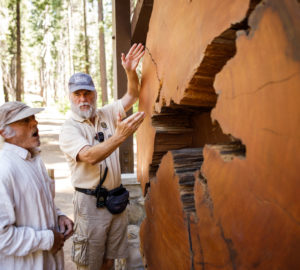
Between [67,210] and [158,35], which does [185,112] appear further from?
[67,210]

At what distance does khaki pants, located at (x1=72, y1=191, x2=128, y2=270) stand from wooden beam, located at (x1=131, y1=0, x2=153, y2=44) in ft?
4.98

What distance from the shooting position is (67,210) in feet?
17.4

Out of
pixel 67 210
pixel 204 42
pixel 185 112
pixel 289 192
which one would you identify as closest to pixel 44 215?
pixel 185 112

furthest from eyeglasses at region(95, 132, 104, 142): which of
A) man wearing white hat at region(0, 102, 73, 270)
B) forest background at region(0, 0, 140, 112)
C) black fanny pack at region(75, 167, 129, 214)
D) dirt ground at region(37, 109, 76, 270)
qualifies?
forest background at region(0, 0, 140, 112)

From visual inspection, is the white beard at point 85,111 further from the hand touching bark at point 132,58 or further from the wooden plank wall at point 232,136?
the wooden plank wall at point 232,136

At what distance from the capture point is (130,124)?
167 cm

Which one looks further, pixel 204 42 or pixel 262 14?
pixel 204 42

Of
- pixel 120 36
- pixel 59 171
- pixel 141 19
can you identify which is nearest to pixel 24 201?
pixel 141 19

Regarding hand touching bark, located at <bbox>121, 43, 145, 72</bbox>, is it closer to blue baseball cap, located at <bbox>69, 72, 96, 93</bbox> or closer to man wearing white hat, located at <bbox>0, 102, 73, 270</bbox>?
blue baseball cap, located at <bbox>69, 72, 96, 93</bbox>

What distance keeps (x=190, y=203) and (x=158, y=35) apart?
785 mm

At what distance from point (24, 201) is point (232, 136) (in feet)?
4.48

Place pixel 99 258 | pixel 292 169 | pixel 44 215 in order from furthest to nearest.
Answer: pixel 99 258 → pixel 44 215 → pixel 292 169

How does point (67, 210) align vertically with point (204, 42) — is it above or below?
below

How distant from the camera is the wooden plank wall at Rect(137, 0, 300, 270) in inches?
23.7
